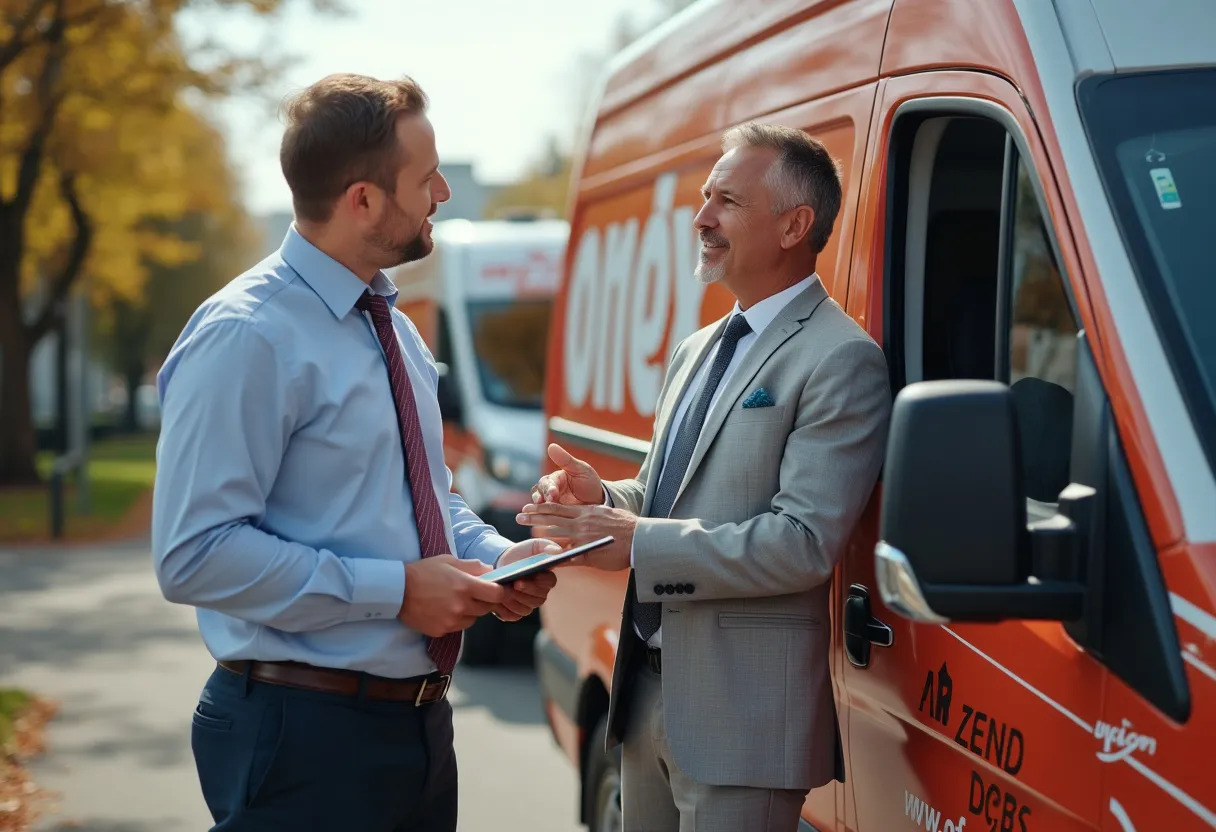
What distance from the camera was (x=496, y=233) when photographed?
11555 millimetres

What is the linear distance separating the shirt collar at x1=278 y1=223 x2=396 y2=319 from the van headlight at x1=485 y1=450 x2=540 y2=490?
6.91 meters

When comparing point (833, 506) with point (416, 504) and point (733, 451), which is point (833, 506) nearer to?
point (733, 451)

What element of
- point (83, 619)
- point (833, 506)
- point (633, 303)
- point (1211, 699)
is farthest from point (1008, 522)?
point (83, 619)

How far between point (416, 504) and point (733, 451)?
602 millimetres

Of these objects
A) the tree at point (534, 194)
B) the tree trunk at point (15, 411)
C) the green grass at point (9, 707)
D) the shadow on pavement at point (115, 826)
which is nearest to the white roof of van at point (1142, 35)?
the shadow on pavement at point (115, 826)

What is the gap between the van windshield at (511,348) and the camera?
10.5m

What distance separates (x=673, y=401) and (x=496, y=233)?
27.9 ft

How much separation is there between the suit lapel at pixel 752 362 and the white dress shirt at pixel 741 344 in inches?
0.8

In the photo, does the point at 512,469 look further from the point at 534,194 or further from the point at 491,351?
the point at 534,194

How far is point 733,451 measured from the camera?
2.82 m

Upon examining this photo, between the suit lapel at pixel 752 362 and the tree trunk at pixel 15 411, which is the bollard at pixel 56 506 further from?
the suit lapel at pixel 752 362

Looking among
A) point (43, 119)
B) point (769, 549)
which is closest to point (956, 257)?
point (769, 549)

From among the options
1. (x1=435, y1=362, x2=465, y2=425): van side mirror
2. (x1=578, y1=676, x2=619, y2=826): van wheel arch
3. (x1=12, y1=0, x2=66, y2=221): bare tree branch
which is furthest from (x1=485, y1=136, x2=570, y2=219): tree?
(x1=578, y1=676, x2=619, y2=826): van wheel arch

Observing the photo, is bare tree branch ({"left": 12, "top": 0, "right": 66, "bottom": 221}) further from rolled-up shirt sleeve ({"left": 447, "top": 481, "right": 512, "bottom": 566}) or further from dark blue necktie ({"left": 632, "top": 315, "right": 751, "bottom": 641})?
dark blue necktie ({"left": 632, "top": 315, "right": 751, "bottom": 641})
